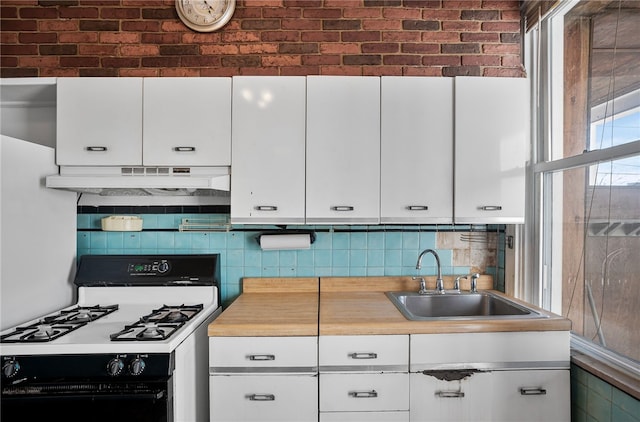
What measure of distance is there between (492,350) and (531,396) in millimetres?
257

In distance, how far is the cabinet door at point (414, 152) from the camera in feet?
6.11

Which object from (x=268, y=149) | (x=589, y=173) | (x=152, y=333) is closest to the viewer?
(x=152, y=333)

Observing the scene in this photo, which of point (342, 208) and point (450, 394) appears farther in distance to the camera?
point (342, 208)

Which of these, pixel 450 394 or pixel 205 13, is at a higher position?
pixel 205 13

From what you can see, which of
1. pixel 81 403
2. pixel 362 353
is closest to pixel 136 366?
pixel 81 403

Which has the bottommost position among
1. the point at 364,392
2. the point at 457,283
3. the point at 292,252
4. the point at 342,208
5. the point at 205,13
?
the point at 364,392

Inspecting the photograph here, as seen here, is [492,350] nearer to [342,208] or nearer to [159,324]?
[342,208]

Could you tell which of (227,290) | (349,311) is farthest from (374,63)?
(227,290)

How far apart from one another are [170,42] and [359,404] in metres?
2.18

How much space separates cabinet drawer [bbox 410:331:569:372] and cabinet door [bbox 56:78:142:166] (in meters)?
1.66

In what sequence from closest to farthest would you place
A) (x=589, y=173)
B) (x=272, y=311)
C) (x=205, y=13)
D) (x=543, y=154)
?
1. (x=589, y=173)
2. (x=272, y=311)
3. (x=543, y=154)
4. (x=205, y=13)

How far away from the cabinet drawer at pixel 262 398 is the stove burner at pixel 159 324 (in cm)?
29

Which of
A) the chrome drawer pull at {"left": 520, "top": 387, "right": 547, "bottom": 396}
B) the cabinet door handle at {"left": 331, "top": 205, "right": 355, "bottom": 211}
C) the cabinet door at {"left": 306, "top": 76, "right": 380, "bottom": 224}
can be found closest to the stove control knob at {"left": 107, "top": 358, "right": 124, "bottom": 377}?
the cabinet door at {"left": 306, "top": 76, "right": 380, "bottom": 224}

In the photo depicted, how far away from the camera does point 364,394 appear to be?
1534 millimetres
